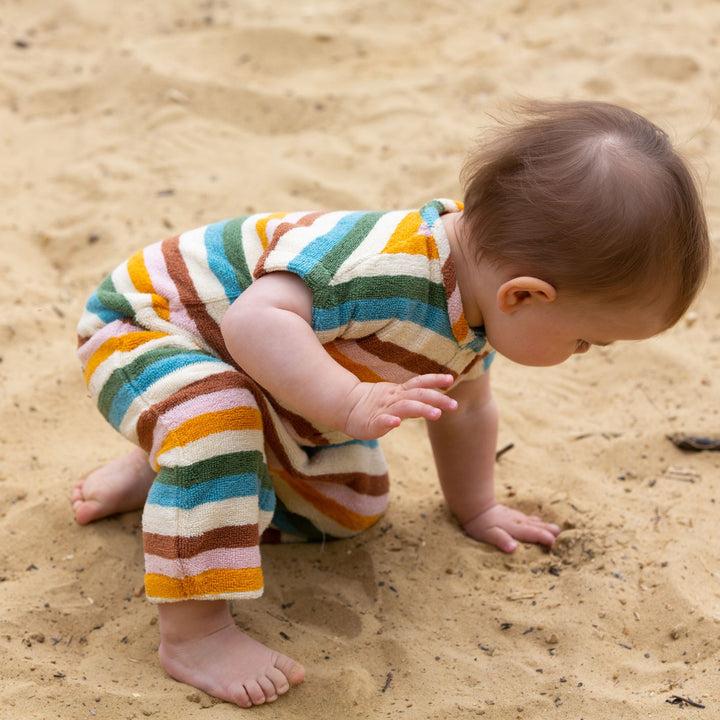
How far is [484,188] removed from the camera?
1.75 meters

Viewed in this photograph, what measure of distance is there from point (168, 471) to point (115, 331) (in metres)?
0.35

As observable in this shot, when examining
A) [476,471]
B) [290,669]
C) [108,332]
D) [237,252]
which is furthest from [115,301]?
[476,471]

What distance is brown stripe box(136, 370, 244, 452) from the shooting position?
1.82 meters

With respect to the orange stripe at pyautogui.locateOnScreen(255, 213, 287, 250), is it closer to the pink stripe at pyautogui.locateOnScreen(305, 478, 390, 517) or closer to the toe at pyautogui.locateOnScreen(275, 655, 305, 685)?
the pink stripe at pyautogui.locateOnScreen(305, 478, 390, 517)

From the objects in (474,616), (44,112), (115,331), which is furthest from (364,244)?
(44,112)

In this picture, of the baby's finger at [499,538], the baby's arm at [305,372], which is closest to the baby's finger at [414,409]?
the baby's arm at [305,372]

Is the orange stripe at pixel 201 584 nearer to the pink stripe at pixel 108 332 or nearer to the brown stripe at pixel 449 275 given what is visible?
the pink stripe at pixel 108 332

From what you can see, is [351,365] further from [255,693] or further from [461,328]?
[255,693]

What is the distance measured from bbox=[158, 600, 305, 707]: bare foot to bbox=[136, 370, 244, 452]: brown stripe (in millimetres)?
358

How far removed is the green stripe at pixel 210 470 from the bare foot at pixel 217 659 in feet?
0.84

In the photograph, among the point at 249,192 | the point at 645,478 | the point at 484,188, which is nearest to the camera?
the point at 484,188

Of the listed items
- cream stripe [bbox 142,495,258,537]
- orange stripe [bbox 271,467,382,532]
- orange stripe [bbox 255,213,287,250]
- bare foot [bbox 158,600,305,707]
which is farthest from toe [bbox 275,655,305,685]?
orange stripe [bbox 255,213,287,250]

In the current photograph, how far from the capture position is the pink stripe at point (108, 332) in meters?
1.95

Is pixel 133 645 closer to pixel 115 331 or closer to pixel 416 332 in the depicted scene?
pixel 115 331
